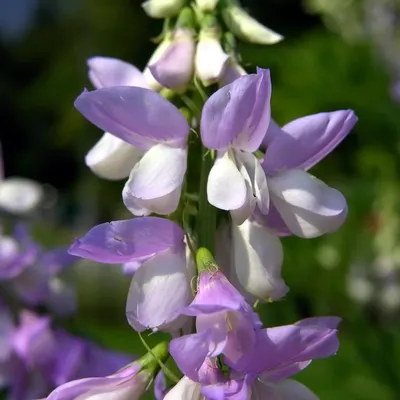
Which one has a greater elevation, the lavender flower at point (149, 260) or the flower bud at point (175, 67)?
the flower bud at point (175, 67)

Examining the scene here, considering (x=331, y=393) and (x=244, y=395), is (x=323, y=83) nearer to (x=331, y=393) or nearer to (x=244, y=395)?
(x=331, y=393)

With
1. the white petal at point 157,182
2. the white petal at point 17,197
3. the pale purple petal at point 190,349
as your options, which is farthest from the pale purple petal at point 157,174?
the white petal at point 17,197

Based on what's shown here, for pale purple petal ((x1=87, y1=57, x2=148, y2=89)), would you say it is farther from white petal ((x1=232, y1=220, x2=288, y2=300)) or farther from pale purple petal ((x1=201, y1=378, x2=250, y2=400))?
pale purple petal ((x1=201, y1=378, x2=250, y2=400))

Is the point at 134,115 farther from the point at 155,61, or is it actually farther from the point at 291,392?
the point at 291,392

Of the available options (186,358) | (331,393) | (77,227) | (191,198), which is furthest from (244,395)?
(77,227)

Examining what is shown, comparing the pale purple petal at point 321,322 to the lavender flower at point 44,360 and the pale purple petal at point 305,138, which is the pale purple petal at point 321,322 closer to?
the pale purple petal at point 305,138

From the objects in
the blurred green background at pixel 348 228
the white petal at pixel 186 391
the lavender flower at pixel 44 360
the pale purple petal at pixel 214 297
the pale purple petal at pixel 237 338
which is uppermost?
the pale purple petal at pixel 214 297

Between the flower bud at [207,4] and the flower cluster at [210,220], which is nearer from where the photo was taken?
the flower cluster at [210,220]
